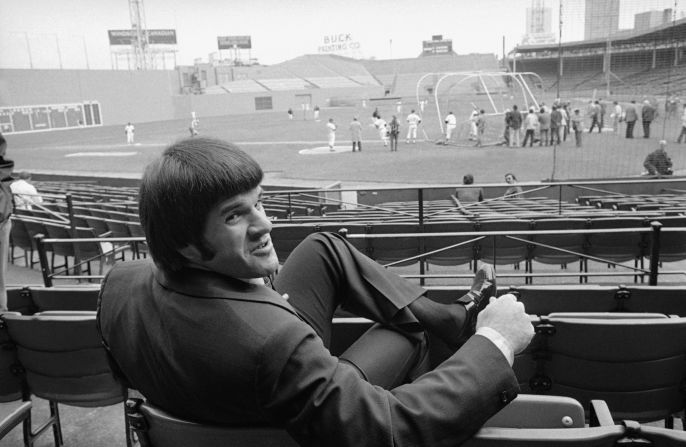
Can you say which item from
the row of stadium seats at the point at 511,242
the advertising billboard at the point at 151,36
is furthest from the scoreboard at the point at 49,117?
the row of stadium seats at the point at 511,242

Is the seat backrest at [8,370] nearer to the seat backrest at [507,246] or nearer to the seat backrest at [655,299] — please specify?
the seat backrest at [655,299]

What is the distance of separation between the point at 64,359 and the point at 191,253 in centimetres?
168

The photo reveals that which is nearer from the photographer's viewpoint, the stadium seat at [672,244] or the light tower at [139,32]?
the stadium seat at [672,244]

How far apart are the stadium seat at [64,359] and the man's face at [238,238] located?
1.42 meters

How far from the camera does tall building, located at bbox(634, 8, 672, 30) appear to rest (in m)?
12.5

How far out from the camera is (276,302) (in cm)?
119

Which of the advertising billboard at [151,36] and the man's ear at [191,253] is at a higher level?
the advertising billboard at [151,36]

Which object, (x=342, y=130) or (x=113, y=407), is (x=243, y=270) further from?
(x=342, y=130)

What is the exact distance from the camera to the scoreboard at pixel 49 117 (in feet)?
114

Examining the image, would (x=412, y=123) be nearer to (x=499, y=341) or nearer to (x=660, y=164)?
(x=660, y=164)

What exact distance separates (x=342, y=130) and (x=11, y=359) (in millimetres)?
29933

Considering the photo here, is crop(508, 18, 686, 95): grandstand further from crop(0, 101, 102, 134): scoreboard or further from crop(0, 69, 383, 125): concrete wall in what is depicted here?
crop(0, 101, 102, 134): scoreboard

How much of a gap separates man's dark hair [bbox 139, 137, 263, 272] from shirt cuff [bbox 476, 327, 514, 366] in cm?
67

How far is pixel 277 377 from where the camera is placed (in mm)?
1066
